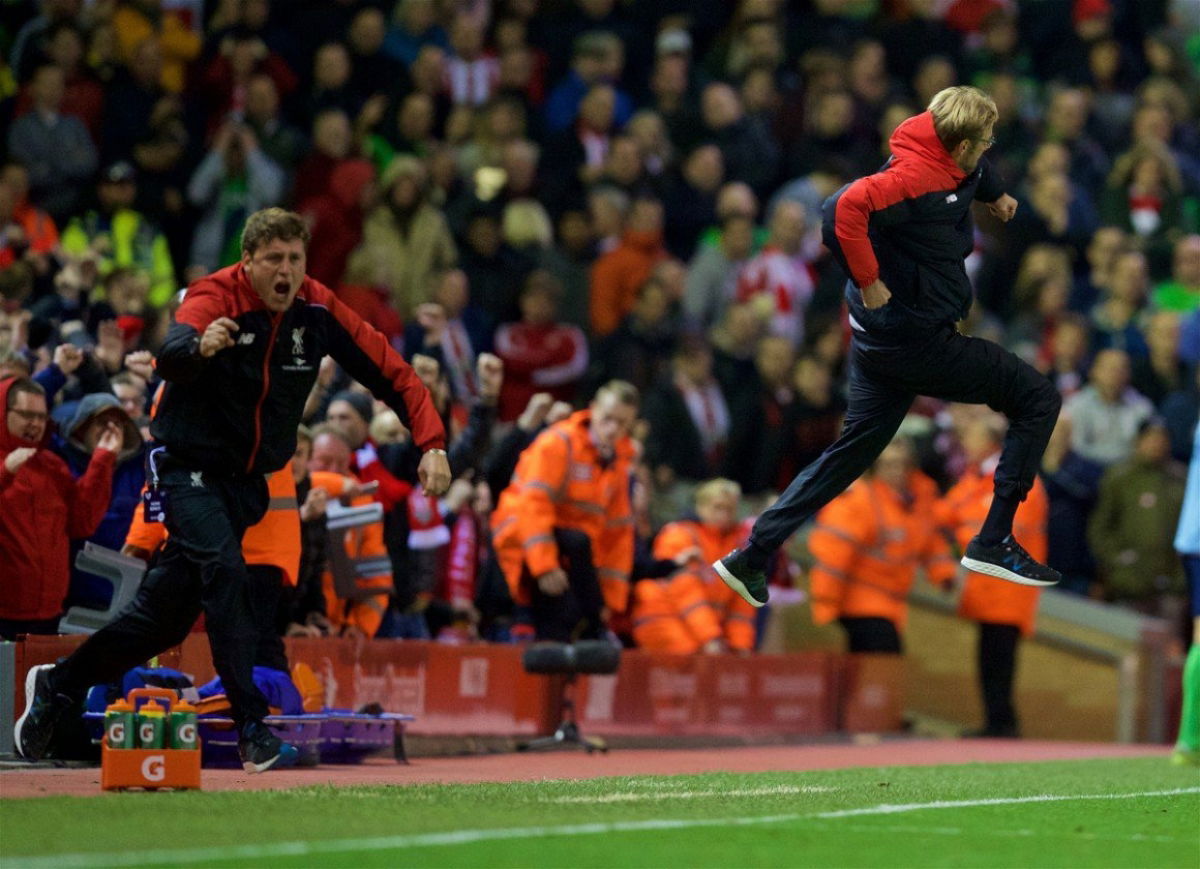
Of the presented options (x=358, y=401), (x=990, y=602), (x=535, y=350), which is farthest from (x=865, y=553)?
(x=358, y=401)

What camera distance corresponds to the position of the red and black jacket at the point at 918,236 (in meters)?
9.19

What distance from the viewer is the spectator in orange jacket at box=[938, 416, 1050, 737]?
52.6 feet

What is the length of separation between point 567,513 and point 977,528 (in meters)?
3.98

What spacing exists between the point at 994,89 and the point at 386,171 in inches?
269

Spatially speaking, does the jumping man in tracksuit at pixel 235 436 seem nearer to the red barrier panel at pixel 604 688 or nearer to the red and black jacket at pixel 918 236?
→ the red barrier panel at pixel 604 688

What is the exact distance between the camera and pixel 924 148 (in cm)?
927

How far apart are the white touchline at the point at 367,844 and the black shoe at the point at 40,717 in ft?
9.69

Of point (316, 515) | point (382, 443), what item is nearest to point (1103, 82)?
point (382, 443)

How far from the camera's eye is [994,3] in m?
22.8

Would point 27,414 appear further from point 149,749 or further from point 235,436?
point 149,749

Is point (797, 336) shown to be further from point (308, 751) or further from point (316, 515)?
point (308, 751)

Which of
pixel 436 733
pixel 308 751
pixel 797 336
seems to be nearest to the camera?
pixel 308 751

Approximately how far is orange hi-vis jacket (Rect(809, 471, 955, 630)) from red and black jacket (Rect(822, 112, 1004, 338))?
618cm

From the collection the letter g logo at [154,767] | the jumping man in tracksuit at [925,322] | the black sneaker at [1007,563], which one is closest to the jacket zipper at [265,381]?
the letter g logo at [154,767]
